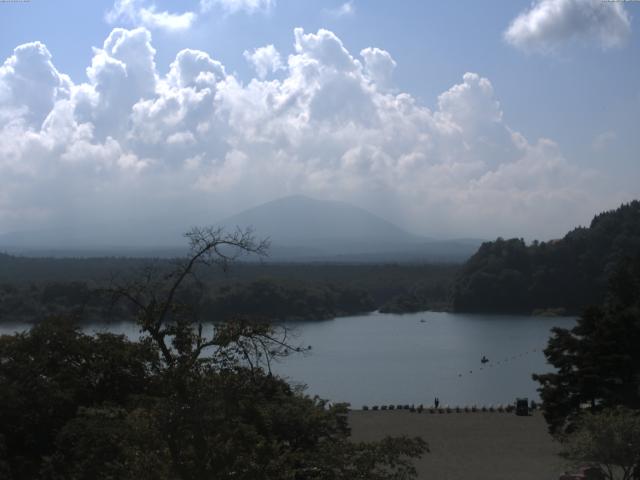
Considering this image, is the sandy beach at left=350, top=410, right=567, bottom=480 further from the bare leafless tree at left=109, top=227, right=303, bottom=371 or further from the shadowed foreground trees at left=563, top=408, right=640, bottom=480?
the bare leafless tree at left=109, top=227, right=303, bottom=371

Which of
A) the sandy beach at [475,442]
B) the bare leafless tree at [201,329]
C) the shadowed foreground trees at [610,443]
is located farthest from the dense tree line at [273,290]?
the bare leafless tree at [201,329]

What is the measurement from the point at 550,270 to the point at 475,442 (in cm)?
4129

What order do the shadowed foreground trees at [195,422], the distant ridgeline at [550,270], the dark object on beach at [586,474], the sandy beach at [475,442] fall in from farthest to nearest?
the distant ridgeline at [550,270], the sandy beach at [475,442], the dark object on beach at [586,474], the shadowed foreground trees at [195,422]

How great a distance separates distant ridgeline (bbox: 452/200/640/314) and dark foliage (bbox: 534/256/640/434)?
3913cm

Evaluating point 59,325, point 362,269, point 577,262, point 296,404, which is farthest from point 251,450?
point 362,269

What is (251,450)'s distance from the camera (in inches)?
191

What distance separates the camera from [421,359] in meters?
35.5

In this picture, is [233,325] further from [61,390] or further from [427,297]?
[427,297]

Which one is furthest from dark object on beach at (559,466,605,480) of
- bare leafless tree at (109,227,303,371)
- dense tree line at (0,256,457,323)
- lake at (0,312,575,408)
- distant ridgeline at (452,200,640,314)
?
distant ridgeline at (452,200,640,314)

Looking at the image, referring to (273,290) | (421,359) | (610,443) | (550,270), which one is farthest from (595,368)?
(550,270)

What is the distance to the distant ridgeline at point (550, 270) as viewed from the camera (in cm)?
5284

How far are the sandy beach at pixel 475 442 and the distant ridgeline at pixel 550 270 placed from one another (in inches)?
1431

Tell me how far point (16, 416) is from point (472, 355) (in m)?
30.9

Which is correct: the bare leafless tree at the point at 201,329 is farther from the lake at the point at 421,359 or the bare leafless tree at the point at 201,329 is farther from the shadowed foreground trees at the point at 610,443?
the lake at the point at 421,359
